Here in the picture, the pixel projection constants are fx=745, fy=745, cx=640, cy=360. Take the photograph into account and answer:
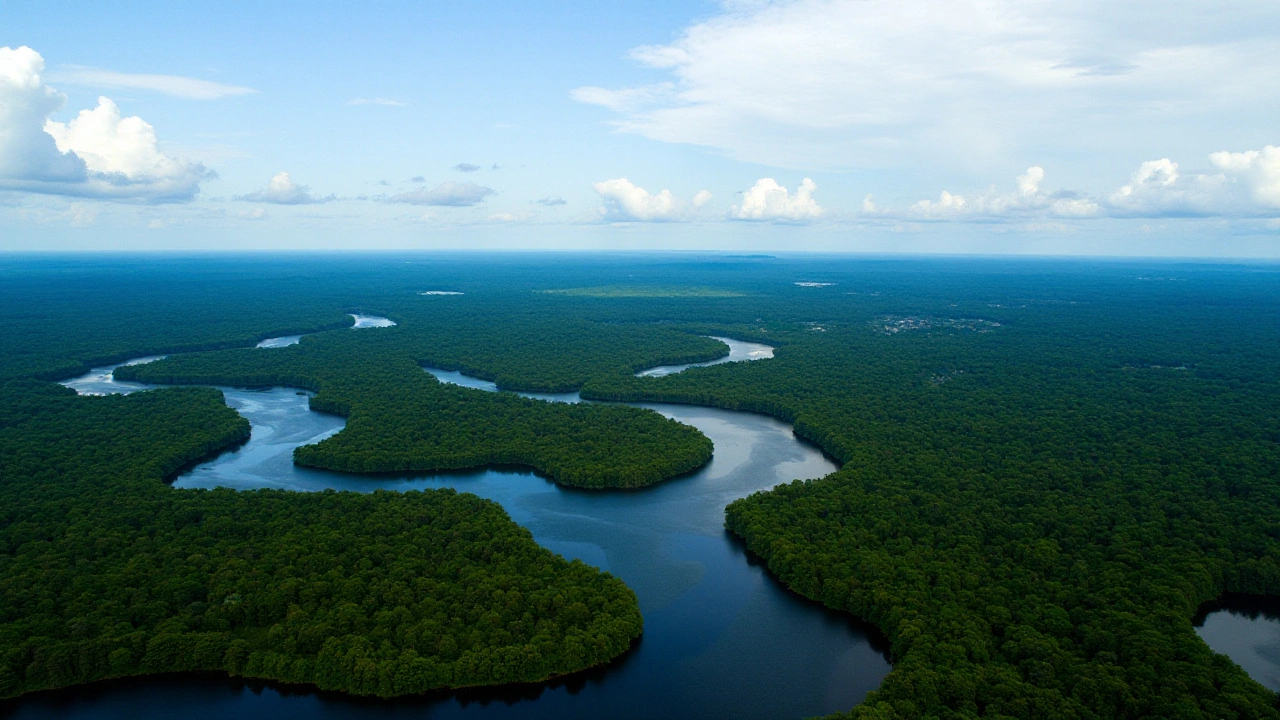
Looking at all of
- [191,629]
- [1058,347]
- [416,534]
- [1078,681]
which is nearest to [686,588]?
[416,534]

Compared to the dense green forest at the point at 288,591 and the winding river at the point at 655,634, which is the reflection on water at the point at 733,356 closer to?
the winding river at the point at 655,634

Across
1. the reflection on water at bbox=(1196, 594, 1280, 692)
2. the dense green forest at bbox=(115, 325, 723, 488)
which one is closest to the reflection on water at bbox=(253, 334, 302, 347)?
the dense green forest at bbox=(115, 325, 723, 488)

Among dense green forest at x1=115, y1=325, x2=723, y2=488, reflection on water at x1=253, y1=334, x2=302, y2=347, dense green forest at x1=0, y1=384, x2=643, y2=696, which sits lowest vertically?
dense green forest at x1=0, y1=384, x2=643, y2=696

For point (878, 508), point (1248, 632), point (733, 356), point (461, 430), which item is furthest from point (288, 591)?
point (733, 356)

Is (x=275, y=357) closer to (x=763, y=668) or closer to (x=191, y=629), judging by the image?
(x=191, y=629)

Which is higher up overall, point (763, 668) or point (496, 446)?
point (496, 446)

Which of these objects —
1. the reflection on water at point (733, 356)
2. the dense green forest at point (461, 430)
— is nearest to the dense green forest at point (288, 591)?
the dense green forest at point (461, 430)

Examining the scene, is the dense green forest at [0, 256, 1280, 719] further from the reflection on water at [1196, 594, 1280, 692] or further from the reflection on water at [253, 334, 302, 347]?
the reflection on water at [253, 334, 302, 347]
